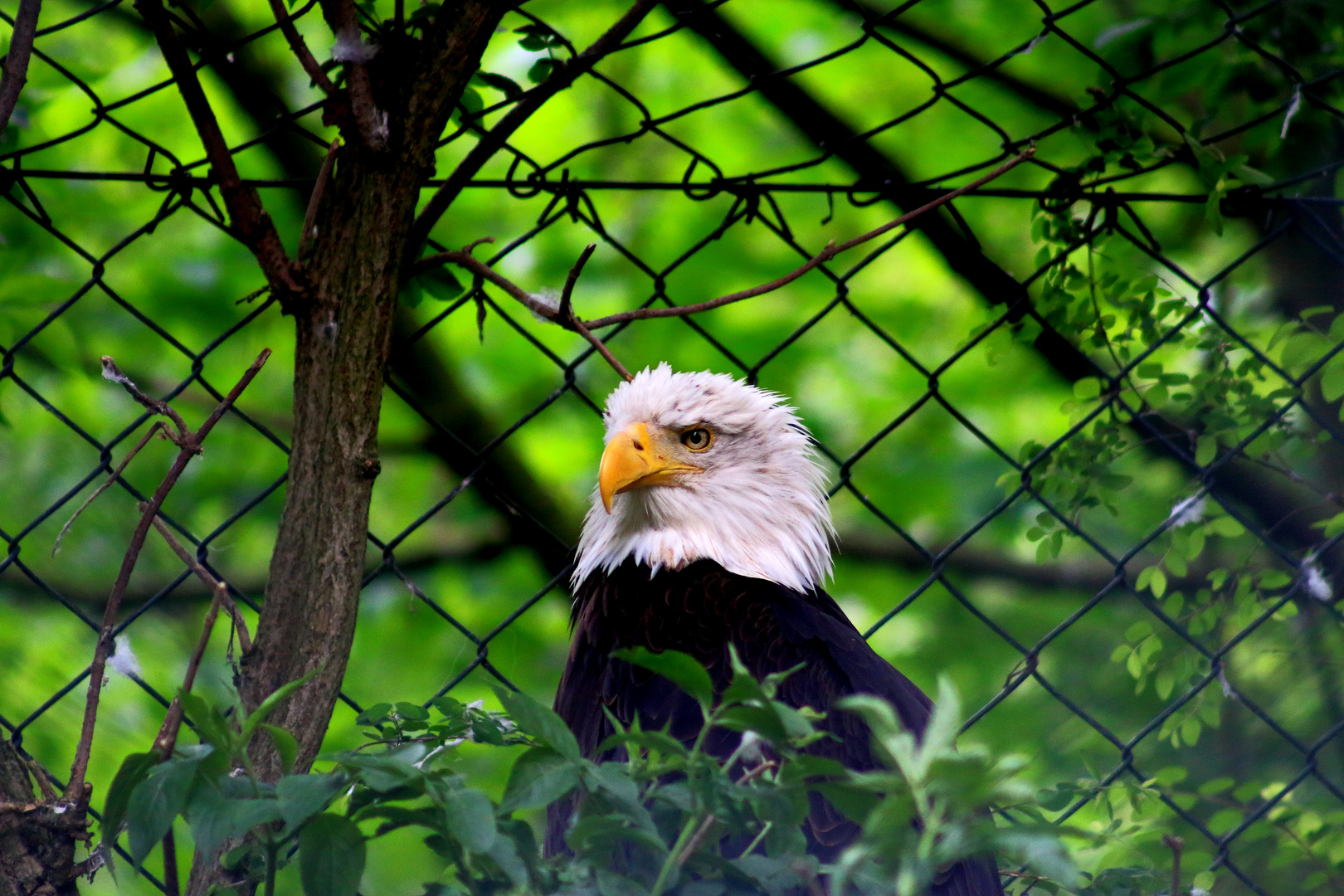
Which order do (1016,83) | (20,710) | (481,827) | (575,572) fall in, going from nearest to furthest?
(481,827) → (575,572) → (1016,83) → (20,710)

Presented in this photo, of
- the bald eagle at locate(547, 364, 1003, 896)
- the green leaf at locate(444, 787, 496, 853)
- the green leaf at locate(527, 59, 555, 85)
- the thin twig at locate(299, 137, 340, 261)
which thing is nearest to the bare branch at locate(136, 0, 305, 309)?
the thin twig at locate(299, 137, 340, 261)

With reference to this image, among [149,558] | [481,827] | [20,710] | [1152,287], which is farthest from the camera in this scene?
[149,558]

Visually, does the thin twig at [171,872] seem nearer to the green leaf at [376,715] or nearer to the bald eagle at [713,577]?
the green leaf at [376,715]

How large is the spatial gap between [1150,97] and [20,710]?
4415 millimetres

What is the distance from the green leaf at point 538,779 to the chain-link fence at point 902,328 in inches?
43.4

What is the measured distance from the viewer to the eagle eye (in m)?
2.63

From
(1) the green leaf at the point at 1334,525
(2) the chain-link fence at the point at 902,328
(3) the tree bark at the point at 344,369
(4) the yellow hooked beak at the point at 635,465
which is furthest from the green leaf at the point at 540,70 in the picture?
(1) the green leaf at the point at 1334,525

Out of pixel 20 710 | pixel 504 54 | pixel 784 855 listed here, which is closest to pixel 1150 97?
pixel 504 54

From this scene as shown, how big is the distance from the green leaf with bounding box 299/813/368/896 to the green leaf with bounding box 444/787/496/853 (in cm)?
14

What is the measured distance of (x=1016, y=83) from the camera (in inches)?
148

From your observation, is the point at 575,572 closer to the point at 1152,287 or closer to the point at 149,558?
the point at 1152,287

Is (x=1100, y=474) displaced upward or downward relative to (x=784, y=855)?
upward

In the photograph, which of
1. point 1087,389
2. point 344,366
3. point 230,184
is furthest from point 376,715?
point 1087,389

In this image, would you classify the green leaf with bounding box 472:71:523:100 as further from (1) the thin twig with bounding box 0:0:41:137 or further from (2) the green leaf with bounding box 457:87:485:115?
(1) the thin twig with bounding box 0:0:41:137
